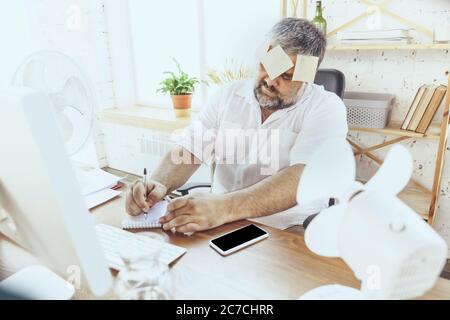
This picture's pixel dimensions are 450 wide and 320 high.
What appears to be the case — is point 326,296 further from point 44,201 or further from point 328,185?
point 44,201

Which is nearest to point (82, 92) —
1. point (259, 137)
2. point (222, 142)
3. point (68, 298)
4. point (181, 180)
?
point (181, 180)

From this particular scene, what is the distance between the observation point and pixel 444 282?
0.79 meters

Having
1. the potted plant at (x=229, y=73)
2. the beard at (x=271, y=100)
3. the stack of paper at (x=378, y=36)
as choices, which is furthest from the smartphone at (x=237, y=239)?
the potted plant at (x=229, y=73)

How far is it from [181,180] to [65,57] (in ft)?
2.12

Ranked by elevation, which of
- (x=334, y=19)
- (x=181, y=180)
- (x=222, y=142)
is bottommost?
(x=181, y=180)

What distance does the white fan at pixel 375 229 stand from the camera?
19.5 inches

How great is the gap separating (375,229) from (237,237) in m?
0.50

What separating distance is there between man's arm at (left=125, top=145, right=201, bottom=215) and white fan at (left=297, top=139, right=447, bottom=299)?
65cm

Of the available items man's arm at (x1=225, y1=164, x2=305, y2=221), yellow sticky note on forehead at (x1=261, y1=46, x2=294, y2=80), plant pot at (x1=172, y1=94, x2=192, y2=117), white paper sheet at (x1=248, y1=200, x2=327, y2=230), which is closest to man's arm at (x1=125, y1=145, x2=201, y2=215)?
man's arm at (x1=225, y1=164, x2=305, y2=221)

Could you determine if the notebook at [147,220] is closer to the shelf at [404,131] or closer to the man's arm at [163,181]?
the man's arm at [163,181]

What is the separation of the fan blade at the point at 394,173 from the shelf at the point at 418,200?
4.95 ft

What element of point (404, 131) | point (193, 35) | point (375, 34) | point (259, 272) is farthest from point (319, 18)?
point (259, 272)
